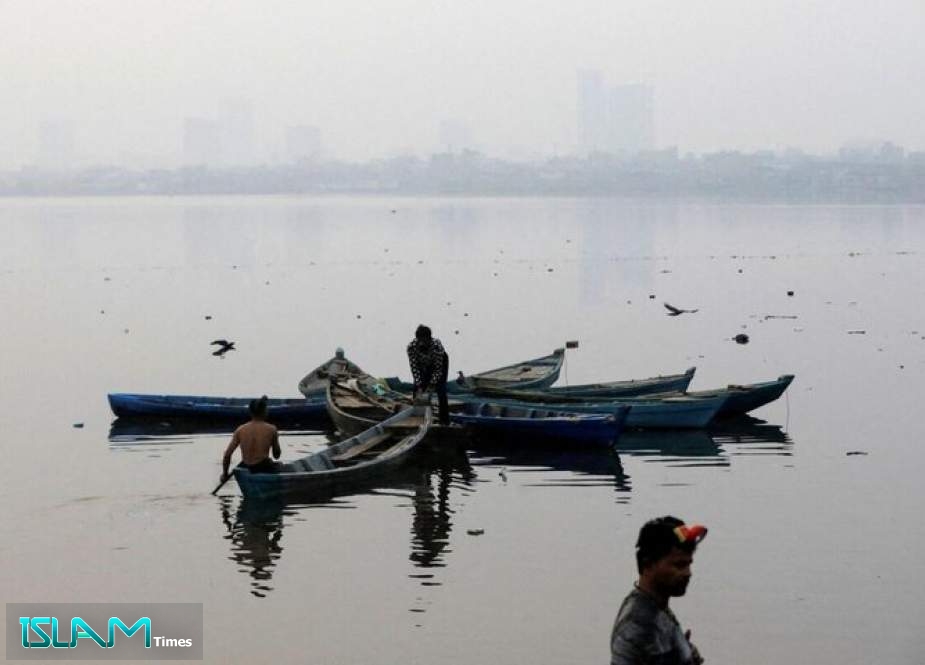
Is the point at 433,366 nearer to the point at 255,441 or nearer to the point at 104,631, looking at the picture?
the point at 255,441

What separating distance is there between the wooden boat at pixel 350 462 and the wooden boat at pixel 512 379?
3800 mm

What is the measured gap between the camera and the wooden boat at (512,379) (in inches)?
1015

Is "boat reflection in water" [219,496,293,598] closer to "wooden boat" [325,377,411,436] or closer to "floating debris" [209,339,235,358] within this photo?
"wooden boat" [325,377,411,436]

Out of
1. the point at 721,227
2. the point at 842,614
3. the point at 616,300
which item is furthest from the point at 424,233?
the point at 842,614

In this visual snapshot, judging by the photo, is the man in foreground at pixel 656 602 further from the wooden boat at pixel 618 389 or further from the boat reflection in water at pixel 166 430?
the wooden boat at pixel 618 389

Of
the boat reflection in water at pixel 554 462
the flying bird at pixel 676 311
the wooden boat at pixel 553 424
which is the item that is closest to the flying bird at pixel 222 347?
the flying bird at pixel 676 311

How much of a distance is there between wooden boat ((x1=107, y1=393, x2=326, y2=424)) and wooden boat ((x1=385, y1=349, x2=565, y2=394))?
1967 millimetres

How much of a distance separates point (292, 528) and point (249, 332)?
78.3 ft

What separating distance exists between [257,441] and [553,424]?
5.76 metres

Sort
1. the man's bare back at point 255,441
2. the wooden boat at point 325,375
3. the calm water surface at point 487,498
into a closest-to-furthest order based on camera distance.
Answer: the calm water surface at point 487,498
the man's bare back at point 255,441
the wooden boat at point 325,375

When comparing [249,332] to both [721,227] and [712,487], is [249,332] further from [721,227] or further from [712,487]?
[721,227]

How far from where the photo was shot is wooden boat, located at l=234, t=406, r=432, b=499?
1805cm

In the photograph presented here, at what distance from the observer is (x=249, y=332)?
4112 cm

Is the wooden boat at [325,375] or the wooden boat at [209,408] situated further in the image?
the wooden boat at [325,375]
